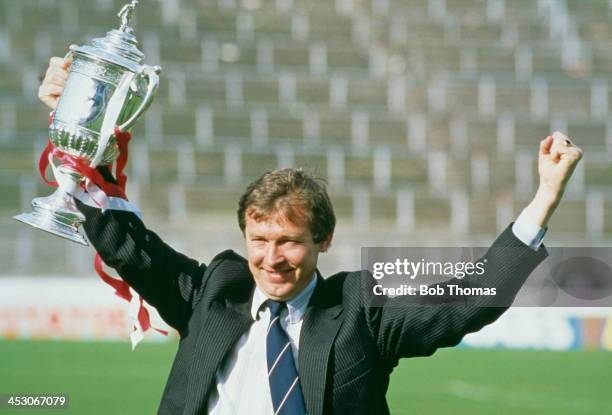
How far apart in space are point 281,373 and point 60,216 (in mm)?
728

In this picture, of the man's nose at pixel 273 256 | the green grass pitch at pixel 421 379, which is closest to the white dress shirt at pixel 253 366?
the man's nose at pixel 273 256

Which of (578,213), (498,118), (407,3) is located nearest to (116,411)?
(578,213)

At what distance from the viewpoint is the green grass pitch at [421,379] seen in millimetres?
7812

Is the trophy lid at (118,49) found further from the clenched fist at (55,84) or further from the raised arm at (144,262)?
the raised arm at (144,262)

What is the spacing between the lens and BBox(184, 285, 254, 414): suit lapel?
2.74 metres

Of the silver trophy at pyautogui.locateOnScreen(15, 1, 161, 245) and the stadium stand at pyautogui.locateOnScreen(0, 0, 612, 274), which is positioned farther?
the stadium stand at pyautogui.locateOnScreen(0, 0, 612, 274)

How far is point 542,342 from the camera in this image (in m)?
11.3

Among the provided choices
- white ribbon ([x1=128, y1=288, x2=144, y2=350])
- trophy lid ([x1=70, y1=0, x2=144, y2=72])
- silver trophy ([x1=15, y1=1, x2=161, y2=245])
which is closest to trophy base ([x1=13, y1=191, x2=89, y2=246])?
silver trophy ([x1=15, y1=1, x2=161, y2=245])

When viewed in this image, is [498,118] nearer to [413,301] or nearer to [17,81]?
[17,81]

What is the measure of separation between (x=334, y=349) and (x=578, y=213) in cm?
1236

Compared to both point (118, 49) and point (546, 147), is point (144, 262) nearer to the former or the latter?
point (118, 49)

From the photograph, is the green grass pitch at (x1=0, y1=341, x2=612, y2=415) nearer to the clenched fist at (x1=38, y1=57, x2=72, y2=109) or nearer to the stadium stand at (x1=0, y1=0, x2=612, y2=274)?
the stadium stand at (x1=0, y1=0, x2=612, y2=274)

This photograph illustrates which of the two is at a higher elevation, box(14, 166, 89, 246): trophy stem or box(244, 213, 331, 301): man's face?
box(14, 166, 89, 246): trophy stem

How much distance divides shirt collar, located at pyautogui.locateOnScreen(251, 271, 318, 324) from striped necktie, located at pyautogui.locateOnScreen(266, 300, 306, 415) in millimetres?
37
